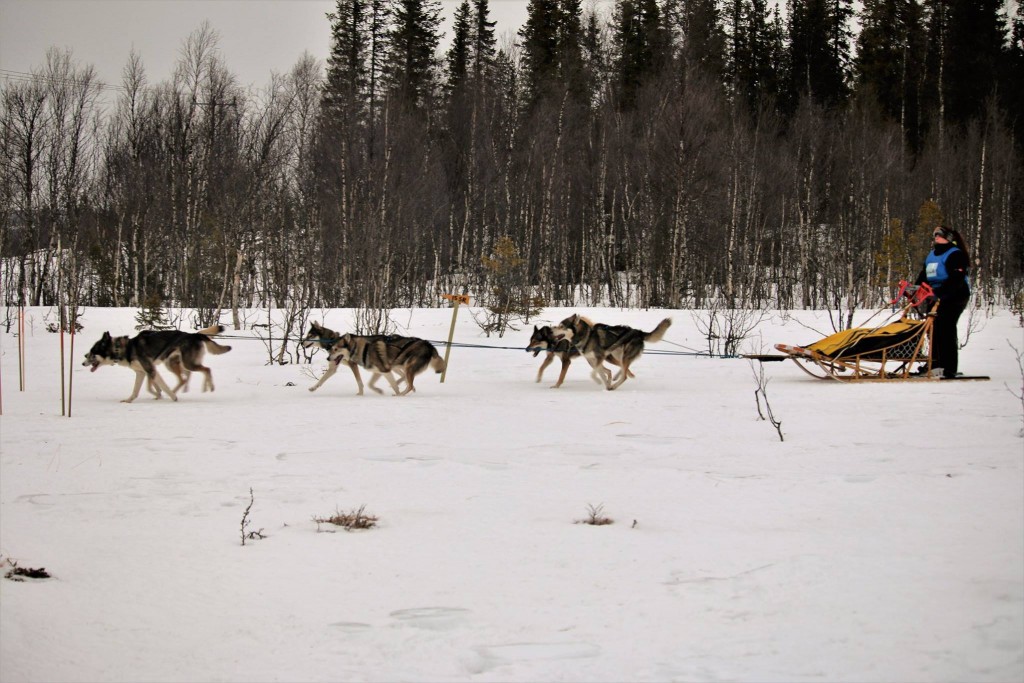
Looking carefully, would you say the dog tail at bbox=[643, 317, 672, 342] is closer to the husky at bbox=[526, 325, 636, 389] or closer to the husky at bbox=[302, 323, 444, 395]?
the husky at bbox=[526, 325, 636, 389]

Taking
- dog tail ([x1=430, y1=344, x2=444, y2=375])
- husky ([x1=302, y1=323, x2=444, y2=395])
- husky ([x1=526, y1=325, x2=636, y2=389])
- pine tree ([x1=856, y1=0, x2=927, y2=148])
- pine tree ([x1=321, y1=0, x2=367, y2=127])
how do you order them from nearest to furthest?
1. husky ([x1=302, y1=323, x2=444, y2=395])
2. dog tail ([x1=430, y1=344, x2=444, y2=375])
3. husky ([x1=526, y1=325, x2=636, y2=389])
4. pine tree ([x1=321, y1=0, x2=367, y2=127])
5. pine tree ([x1=856, y1=0, x2=927, y2=148])

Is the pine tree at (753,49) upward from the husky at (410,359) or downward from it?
upward

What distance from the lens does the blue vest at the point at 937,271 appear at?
9734 millimetres

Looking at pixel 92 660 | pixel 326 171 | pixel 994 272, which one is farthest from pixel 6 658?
pixel 994 272

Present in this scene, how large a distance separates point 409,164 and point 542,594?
79.9ft

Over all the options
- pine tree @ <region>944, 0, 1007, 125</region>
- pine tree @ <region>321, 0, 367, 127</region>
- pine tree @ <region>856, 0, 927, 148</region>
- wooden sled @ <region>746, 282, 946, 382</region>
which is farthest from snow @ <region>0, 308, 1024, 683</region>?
pine tree @ <region>856, 0, 927, 148</region>

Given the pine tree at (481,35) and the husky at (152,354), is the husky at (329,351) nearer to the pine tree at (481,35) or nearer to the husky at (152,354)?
the husky at (152,354)

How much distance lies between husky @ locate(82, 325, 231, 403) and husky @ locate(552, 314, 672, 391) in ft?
13.4

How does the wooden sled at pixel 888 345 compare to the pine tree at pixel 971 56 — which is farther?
the pine tree at pixel 971 56

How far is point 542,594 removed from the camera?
3.33 m

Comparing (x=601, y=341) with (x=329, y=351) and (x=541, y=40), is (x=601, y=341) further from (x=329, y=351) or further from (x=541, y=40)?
(x=541, y=40)

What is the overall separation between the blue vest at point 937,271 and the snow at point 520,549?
2395mm

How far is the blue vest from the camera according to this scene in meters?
9.73

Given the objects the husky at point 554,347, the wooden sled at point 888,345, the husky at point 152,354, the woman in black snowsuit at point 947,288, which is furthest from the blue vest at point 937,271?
the husky at point 152,354
